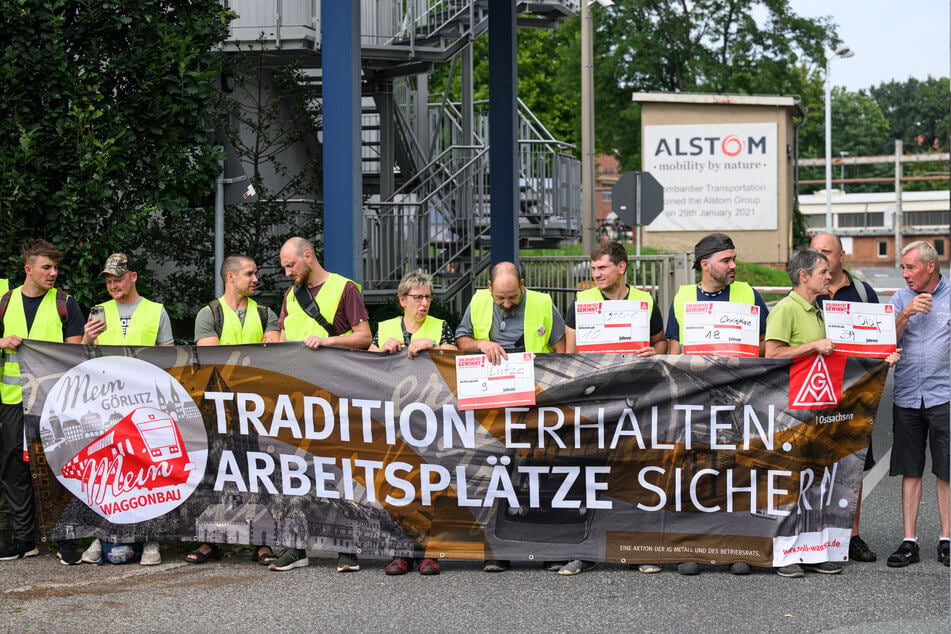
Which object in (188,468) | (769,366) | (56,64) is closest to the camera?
(769,366)

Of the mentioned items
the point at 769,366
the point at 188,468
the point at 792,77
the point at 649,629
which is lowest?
the point at 649,629

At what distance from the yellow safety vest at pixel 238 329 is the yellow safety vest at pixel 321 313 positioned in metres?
0.21

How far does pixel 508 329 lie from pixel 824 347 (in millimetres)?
1919

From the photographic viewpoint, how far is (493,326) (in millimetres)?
7723

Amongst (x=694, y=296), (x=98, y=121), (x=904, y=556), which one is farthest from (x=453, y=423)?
(x=98, y=121)

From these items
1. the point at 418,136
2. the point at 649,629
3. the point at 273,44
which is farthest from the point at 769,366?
the point at 418,136

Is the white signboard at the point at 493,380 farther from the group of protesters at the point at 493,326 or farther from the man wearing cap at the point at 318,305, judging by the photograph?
the man wearing cap at the point at 318,305

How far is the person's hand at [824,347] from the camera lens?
7262 millimetres

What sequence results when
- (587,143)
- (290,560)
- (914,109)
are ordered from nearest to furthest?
(290,560) → (587,143) → (914,109)

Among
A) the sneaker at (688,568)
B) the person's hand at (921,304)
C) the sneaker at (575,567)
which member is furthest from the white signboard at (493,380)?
the person's hand at (921,304)

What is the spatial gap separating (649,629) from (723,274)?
2371 millimetres

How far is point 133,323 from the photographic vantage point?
803 cm

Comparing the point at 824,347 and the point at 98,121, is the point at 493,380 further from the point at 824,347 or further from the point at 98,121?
the point at 98,121

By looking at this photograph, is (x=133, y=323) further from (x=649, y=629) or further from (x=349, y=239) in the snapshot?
(x=649, y=629)
